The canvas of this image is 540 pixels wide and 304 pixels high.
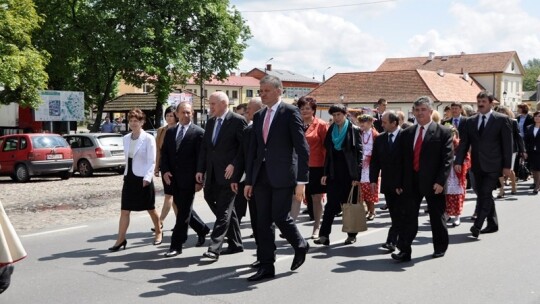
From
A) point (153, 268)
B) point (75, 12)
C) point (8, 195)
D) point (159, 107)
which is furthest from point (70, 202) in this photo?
point (159, 107)

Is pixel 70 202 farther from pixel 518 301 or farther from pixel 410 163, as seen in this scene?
pixel 518 301

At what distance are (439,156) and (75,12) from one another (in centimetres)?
3307

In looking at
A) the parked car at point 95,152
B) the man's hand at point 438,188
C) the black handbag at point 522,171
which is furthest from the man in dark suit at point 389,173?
the parked car at point 95,152

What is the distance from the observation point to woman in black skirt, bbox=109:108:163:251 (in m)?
7.85

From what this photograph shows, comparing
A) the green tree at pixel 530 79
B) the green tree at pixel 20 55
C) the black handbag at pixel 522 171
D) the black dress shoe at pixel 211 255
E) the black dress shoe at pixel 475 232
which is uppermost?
the green tree at pixel 530 79

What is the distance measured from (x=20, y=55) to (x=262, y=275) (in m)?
23.0

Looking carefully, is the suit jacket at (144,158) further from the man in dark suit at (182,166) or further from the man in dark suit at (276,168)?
the man in dark suit at (276,168)

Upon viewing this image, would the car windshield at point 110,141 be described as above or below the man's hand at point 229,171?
above

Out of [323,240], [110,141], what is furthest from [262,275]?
[110,141]

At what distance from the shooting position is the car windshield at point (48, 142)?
19.4 meters

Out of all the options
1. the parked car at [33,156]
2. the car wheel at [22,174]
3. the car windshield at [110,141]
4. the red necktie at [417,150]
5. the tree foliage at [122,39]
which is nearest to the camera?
the red necktie at [417,150]

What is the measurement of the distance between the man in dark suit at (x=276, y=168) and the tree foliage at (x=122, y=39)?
29634 mm

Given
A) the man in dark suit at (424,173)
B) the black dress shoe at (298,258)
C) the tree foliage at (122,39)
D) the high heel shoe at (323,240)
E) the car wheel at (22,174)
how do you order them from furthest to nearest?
the tree foliage at (122,39), the car wheel at (22,174), the high heel shoe at (323,240), the man in dark suit at (424,173), the black dress shoe at (298,258)

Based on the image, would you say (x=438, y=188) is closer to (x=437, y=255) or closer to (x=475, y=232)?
(x=437, y=255)
